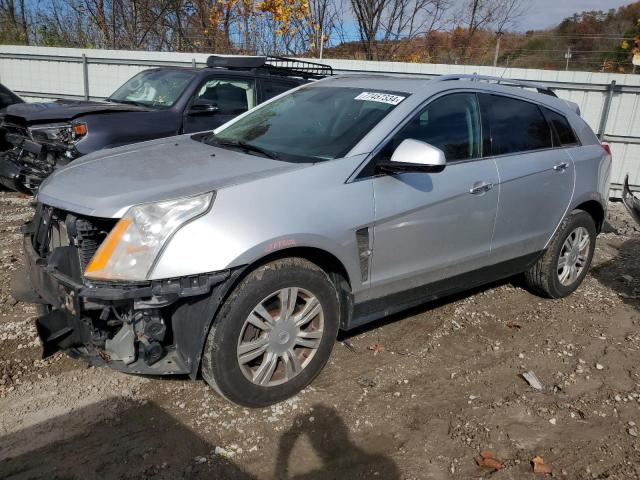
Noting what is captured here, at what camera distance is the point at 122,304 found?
2.58 metres

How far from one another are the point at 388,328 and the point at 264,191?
1.82 m

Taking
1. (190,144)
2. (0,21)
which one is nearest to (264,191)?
(190,144)

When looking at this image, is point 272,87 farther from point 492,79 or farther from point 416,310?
point 416,310

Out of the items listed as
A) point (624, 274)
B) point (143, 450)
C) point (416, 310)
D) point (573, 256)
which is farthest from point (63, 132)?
point (624, 274)

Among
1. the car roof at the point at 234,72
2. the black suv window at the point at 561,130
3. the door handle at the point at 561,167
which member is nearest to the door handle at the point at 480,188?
the door handle at the point at 561,167

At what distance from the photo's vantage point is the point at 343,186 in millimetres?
3105

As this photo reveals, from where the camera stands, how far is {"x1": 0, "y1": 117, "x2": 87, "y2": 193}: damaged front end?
19.3 ft

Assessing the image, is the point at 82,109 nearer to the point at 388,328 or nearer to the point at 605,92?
the point at 388,328

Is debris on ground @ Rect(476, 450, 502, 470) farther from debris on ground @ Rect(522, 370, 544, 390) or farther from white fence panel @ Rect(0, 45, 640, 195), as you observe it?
white fence panel @ Rect(0, 45, 640, 195)

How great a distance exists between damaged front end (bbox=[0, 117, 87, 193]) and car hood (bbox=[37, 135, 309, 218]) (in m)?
2.54

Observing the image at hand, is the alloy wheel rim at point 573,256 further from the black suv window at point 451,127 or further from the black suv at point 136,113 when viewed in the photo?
the black suv at point 136,113

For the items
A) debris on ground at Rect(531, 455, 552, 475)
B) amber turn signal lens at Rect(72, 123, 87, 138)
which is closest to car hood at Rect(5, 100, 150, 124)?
amber turn signal lens at Rect(72, 123, 87, 138)

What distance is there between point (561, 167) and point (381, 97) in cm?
174

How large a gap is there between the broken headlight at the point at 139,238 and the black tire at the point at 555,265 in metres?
3.20
